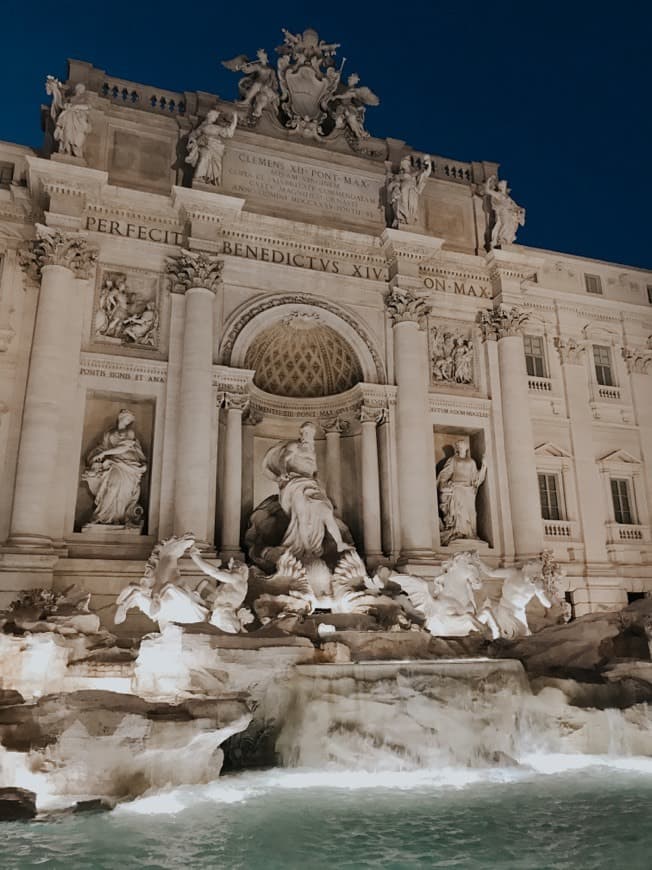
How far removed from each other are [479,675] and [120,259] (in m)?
12.5

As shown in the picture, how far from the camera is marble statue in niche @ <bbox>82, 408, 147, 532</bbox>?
16.2 metres

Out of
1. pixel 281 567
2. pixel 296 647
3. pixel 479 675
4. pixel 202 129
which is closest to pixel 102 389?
pixel 281 567

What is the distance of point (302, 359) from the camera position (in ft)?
67.2

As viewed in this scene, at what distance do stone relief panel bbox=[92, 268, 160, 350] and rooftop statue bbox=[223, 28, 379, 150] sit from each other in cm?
568

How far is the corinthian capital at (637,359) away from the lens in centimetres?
2319

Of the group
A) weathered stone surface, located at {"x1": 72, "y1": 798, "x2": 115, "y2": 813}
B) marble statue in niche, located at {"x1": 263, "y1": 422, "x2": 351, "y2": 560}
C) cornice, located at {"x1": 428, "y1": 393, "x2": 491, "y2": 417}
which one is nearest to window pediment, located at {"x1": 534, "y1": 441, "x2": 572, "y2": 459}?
cornice, located at {"x1": 428, "y1": 393, "x2": 491, "y2": 417}

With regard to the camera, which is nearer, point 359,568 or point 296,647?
point 296,647

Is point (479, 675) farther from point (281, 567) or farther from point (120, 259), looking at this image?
point (120, 259)

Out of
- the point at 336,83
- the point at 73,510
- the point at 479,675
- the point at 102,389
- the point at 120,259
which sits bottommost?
the point at 479,675

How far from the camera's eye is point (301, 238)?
1942 cm

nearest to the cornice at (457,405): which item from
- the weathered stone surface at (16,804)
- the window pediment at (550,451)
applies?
the window pediment at (550,451)

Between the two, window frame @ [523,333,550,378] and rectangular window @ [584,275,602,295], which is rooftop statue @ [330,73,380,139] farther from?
rectangular window @ [584,275,602,295]

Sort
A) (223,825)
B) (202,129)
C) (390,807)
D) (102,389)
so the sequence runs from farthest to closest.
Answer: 1. (202,129)
2. (102,389)
3. (390,807)
4. (223,825)

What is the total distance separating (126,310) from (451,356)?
8640mm
